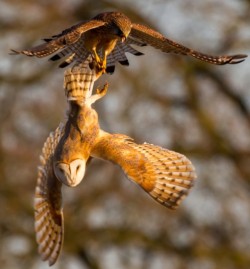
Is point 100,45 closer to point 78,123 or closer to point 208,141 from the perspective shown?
point 78,123

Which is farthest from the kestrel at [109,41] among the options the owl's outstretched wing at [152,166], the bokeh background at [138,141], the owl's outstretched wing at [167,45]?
the bokeh background at [138,141]

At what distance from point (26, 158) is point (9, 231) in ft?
3.06

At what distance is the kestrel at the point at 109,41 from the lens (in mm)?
4977

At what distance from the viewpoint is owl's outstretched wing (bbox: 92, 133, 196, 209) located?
5.12 m

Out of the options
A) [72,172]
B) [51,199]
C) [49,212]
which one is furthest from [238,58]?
[49,212]

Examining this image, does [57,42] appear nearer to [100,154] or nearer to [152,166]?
[100,154]

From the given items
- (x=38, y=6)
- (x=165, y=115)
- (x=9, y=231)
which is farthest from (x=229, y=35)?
(x=9, y=231)

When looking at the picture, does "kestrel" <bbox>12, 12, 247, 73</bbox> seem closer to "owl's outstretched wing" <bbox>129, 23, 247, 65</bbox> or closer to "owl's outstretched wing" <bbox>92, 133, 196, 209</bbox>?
"owl's outstretched wing" <bbox>129, 23, 247, 65</bbox>

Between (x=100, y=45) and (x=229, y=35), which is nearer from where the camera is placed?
(x=100, y=45)

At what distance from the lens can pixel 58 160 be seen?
5176mm

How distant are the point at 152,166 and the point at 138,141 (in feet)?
26.3

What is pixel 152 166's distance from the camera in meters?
5.36

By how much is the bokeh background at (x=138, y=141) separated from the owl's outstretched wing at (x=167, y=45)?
7867 mm

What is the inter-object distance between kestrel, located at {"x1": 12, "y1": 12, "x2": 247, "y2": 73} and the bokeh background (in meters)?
7.66
